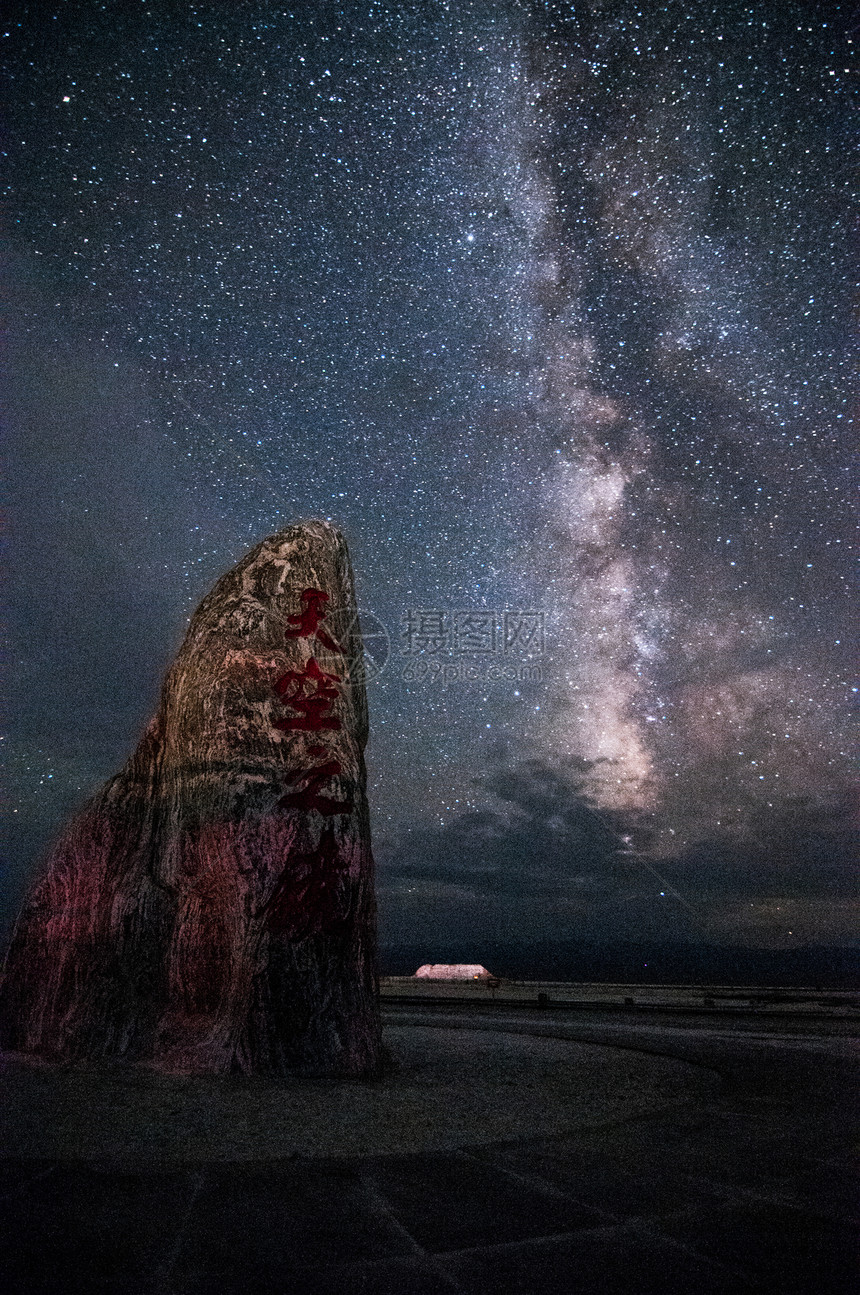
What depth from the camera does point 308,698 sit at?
890cm

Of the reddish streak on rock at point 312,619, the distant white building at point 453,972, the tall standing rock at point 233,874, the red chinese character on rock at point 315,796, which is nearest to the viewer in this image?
the tall standing rock at point 233,874

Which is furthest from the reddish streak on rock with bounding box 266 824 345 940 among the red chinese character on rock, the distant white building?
the distant white building

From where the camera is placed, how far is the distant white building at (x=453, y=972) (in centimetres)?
3481

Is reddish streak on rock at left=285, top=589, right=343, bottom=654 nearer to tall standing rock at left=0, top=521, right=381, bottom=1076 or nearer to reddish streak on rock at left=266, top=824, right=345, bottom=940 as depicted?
tall standing rock at left=0, top=521, right=381, bottom=1076

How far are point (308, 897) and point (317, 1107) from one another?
2065 mm

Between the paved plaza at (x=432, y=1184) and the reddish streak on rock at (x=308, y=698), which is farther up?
the reddish streak on rock at (x=308, y=698)

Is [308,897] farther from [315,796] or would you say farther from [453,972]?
[453,972]

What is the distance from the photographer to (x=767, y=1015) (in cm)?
1662

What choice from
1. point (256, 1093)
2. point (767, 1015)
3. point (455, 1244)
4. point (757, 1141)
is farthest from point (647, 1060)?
point (767, 1015)

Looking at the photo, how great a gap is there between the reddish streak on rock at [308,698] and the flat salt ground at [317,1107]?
3602 mm

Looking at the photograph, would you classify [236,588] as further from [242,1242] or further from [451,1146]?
[242,1242]

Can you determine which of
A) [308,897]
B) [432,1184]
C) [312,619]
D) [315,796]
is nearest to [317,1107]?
[308,897]

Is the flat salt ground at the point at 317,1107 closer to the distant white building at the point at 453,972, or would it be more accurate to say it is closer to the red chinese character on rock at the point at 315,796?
the red chinese character on rock at the point at 315,796

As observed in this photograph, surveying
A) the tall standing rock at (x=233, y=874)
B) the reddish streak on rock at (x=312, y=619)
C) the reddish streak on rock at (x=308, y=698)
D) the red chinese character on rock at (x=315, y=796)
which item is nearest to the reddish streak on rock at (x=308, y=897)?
the tall standing rock at (x=233, y=874)
